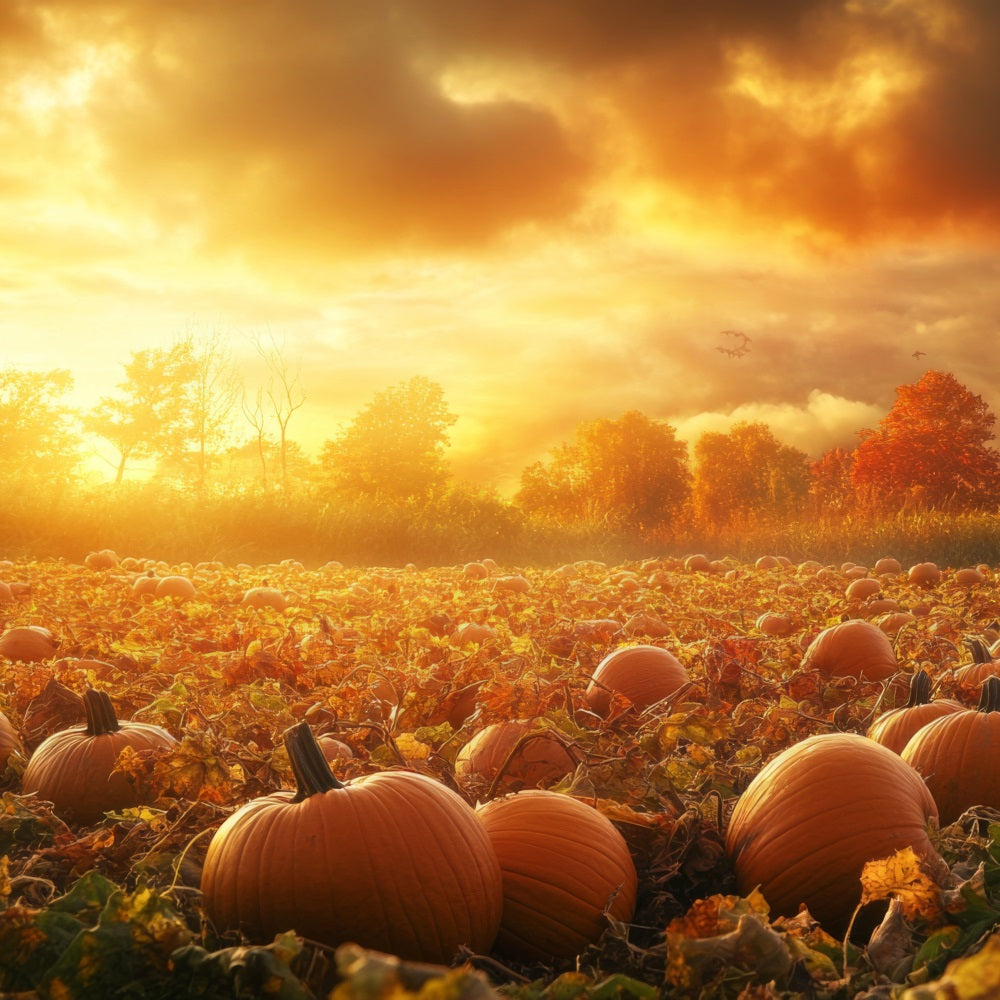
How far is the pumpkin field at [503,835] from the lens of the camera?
5.40ft

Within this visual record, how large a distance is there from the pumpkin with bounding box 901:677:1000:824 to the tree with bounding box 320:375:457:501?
39.8 m

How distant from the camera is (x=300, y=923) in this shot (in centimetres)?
184

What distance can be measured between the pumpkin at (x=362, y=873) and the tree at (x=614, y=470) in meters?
46.0

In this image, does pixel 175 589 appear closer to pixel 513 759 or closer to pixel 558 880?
pixel 513 759

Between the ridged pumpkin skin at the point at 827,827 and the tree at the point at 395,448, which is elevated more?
the tree at the point at 395,448

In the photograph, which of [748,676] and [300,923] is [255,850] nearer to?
[300,923]

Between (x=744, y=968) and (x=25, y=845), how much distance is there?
6.81 feet

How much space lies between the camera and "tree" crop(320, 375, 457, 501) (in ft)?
141

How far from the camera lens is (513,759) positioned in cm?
280

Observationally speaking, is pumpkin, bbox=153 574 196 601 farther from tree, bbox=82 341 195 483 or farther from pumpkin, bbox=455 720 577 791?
tree, bbox=82 341 195 483

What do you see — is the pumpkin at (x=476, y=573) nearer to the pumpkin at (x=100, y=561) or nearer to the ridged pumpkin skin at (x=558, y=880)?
the pumpkin at (x=100, y=561)

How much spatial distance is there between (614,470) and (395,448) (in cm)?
1272

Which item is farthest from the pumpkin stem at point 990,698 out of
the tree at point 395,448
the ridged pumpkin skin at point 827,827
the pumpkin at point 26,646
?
the tree at point 395,448

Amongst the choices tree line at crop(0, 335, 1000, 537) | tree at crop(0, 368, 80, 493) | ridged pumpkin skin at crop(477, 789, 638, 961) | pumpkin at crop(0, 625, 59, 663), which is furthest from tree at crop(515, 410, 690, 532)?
ridged pumpkin skin at crop(477, 789, 638, 961)
